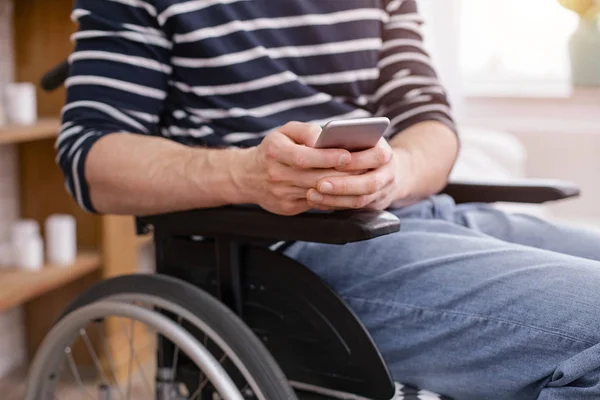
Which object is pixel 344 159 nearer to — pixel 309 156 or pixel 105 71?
pixel 309 156

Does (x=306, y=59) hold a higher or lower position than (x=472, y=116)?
higher

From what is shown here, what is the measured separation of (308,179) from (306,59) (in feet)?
1.06

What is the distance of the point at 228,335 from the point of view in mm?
909

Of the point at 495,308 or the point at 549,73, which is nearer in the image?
the point at 495,308

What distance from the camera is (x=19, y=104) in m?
2.08

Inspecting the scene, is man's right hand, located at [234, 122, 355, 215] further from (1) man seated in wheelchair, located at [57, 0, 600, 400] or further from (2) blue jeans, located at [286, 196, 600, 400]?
(2) blue jeans, located at [286, 196, 600, 400]

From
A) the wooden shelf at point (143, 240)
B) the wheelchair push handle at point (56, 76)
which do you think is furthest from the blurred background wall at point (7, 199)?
the wheelchair push handle at point (56, 76)

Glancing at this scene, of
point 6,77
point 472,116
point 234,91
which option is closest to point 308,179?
point 234,91

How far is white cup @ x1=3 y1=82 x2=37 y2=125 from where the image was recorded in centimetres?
207

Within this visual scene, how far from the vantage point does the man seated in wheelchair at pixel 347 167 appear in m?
0.90

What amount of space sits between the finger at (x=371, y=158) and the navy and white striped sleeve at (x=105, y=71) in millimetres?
354

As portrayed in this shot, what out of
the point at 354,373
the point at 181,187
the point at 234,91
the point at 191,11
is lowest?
the point at 354,373

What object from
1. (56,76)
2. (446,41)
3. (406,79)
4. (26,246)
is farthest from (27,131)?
(446,41)

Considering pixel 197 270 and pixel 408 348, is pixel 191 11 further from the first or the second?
pixel 408 348
